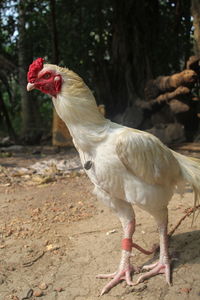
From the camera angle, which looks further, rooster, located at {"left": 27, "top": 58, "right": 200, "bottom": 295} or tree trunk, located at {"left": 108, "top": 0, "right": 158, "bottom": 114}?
tree trunk, located at {"left": 108, "top": 0, "right": 158, "bottom": 114}

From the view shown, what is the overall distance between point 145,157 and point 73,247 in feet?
4.86

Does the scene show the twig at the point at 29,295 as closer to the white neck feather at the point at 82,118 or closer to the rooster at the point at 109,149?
the rooster at the point at 109,149

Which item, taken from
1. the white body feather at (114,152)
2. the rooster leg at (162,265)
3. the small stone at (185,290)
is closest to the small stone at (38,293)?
the rooster leg at (162,265)

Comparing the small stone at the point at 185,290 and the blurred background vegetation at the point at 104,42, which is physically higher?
the blurred background vegetation at the point at 104,42

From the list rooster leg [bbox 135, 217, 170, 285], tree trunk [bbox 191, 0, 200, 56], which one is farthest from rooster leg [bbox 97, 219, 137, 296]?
tree trunk [bbox 191, 0, 200, 56]

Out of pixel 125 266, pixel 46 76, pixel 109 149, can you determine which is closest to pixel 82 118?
pixel 109 149

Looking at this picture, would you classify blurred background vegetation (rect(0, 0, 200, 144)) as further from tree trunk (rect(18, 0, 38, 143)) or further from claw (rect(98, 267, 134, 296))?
claw (rect(98, 267, 134, 296))

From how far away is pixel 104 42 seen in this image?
1070cm

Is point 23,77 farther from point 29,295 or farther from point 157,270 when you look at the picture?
point 157,270

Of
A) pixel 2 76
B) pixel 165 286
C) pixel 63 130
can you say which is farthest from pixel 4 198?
pixel 2 76

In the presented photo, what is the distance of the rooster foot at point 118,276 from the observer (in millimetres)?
2721

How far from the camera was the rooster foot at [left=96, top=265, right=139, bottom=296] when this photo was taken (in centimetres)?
272

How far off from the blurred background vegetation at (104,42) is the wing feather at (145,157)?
709cm

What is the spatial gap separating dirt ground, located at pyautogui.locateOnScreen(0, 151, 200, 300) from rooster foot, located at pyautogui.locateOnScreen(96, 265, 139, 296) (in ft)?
0.13
